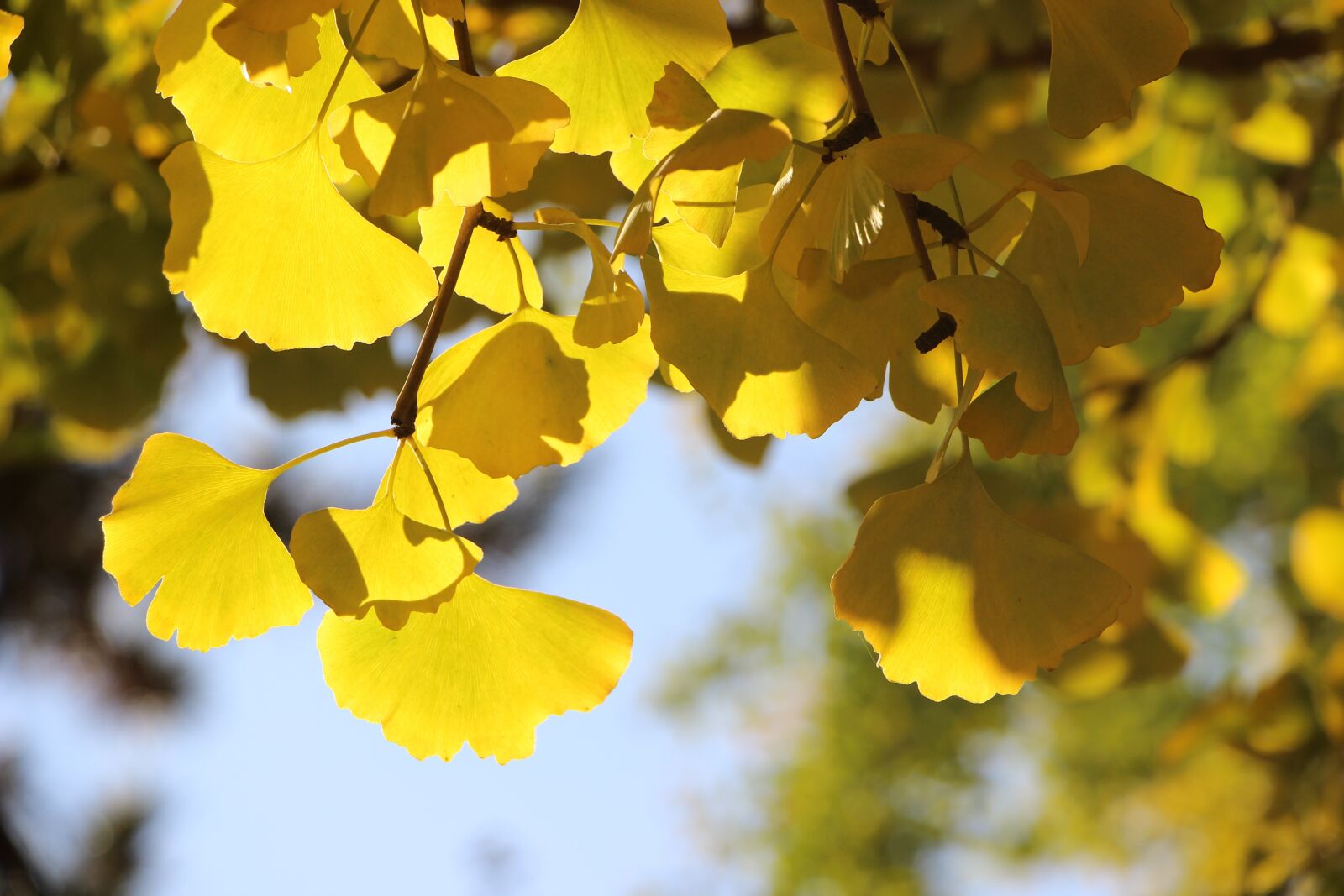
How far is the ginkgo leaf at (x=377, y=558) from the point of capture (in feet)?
0.81

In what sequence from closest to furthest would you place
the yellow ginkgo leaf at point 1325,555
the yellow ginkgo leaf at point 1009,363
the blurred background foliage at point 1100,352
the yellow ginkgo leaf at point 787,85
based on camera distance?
1. the yellow ginkgo leaf at point 1009,363
2. the yellow ginkgo leaf at point 787,85
3. the blurred background foliage at point 1100,352
4. the yellow ginkgo leaf at point 1325,555

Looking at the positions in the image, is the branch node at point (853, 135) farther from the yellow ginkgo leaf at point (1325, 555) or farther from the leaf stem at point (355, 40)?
the yellow ginkgo leaf at point (1325, 555)

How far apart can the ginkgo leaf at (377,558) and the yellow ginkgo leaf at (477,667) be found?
0.02 m

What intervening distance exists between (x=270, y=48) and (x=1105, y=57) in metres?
0.20

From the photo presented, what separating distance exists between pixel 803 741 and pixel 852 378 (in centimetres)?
452

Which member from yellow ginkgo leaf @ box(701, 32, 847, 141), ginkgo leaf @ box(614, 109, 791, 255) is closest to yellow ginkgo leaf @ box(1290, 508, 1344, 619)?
yellow ginkgo leaf @ box(701, 32, 847, 141)

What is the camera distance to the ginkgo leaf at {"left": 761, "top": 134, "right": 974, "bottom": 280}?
218 mm

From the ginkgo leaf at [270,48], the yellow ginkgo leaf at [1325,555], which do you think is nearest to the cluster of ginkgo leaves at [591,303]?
the ginkgo leaf at [270,48]

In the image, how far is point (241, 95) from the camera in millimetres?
289

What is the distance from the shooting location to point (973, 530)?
0.26 m

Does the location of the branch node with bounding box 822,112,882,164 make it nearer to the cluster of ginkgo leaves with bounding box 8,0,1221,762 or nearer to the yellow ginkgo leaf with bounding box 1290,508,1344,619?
the cluster of ginkgo leaves with bounding box 8,0,1221,762

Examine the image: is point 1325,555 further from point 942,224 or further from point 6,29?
point 6,29

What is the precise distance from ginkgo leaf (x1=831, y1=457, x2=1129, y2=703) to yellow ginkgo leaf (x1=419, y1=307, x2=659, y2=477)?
7cm

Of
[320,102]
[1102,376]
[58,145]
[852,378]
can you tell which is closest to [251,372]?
[58,145]
